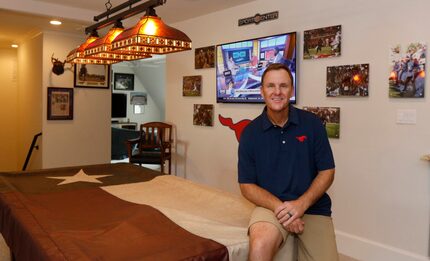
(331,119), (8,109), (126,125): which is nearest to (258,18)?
(331,119)

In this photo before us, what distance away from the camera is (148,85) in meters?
10.5

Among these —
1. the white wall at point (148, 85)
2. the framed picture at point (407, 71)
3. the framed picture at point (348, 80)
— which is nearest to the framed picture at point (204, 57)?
the framed picture at point (348, 80)

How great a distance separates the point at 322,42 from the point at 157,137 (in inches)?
107

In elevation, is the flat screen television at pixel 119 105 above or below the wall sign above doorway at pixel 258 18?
below

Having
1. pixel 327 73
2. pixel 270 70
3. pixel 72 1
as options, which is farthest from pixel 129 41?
pixel 72 1

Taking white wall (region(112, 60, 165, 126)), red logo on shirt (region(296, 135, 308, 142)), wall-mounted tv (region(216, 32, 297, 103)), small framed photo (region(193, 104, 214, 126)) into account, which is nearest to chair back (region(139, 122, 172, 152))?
small framed photo (region(193, 104, 214, 126))

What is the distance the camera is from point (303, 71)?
11.5 ft

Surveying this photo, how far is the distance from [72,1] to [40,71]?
1.76 meters

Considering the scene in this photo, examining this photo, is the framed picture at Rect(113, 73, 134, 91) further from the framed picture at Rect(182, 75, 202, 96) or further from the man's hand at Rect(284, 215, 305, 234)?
the man's hand at Rect(284, 215, 305, 234)

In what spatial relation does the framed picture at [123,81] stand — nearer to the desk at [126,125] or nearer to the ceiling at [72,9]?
the desk at [126,125]

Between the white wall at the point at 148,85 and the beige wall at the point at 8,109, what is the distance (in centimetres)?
304

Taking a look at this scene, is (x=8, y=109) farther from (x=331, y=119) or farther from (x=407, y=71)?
(x=407, y=71)

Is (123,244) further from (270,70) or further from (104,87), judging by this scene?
(104,87)

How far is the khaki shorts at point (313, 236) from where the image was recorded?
169 centimetres
